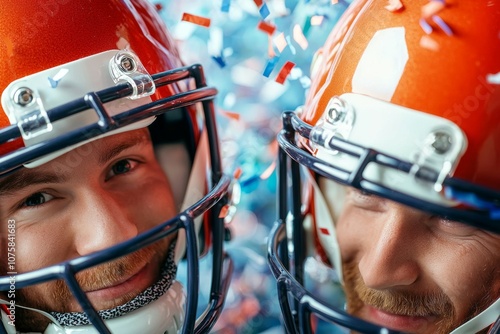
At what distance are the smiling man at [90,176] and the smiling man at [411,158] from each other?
200mm

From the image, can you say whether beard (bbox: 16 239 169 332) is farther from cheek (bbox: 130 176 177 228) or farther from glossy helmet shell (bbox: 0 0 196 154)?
glossy helmet shell (bbox: 0 0 196 154)

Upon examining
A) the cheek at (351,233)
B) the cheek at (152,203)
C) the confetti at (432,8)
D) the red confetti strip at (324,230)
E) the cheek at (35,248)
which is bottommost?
the red confetti strip at (324,230)

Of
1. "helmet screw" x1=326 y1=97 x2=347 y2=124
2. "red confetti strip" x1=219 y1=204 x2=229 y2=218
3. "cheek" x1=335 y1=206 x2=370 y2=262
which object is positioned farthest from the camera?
"red confetti strip" x1=219 y1=204 x2=229 y2=218

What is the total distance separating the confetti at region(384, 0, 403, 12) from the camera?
3.25ft

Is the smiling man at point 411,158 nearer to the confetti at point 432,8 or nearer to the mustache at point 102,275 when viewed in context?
the confetti at point 432,8

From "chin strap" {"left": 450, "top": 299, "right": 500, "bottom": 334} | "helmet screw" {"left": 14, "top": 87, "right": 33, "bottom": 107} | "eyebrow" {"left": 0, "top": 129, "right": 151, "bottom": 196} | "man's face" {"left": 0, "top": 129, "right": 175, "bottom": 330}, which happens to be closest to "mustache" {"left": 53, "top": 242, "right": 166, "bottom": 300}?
"man's face" {"left": 0, "top": 129, "right": 175, "bottom": 330}

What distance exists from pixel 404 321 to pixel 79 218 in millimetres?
522

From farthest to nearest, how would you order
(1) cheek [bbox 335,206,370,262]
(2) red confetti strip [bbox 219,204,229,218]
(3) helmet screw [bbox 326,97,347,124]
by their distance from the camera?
1. (2) red confetti strip [bbox 219,204,229,218]
2. (1) cheek [bbox 335,206,370,262]
3. (3) helmet screw [bbox 326,97,347,124]

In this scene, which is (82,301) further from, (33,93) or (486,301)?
(486,301)

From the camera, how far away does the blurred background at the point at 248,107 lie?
160cm

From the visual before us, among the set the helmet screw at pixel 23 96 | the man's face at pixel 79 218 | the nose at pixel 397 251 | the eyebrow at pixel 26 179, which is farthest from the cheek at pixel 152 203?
the nose at pixel 397 251

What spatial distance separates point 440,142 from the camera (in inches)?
35.2

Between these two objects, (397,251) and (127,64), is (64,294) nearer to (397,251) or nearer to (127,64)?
(127,64)

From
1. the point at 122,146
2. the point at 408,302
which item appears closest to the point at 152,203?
the point at 122,146
